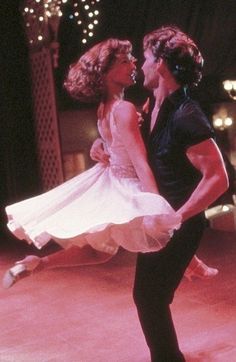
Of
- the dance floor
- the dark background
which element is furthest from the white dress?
the dark background

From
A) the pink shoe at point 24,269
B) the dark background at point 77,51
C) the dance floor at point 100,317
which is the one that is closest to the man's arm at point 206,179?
the pink shoe at point 24,269

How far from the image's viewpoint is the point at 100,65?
264 centimetres

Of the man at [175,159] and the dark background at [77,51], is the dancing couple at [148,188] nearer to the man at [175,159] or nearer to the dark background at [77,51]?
the man at [175,159]

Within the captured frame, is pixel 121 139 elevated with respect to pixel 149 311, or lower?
elevated

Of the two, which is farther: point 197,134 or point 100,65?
point 100,65

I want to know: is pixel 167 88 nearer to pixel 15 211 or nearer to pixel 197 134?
pixel 197 134

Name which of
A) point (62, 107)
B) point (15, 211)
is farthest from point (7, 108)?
point (15, 211)

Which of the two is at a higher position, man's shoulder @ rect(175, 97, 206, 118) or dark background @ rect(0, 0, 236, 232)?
man's shoulder @ rect(175, 97, 206, 118)

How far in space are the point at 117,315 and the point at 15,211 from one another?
62.6 inches

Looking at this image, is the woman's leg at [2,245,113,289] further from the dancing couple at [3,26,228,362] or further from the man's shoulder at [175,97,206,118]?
the man's shoulder at [175,97,206,118]

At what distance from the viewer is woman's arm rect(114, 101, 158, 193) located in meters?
2.49

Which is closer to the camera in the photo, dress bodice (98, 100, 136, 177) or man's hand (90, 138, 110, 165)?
dress bodice (98, 100, 136, 177)

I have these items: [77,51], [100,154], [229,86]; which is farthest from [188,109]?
[77,51]

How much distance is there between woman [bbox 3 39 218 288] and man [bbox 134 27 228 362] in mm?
93
